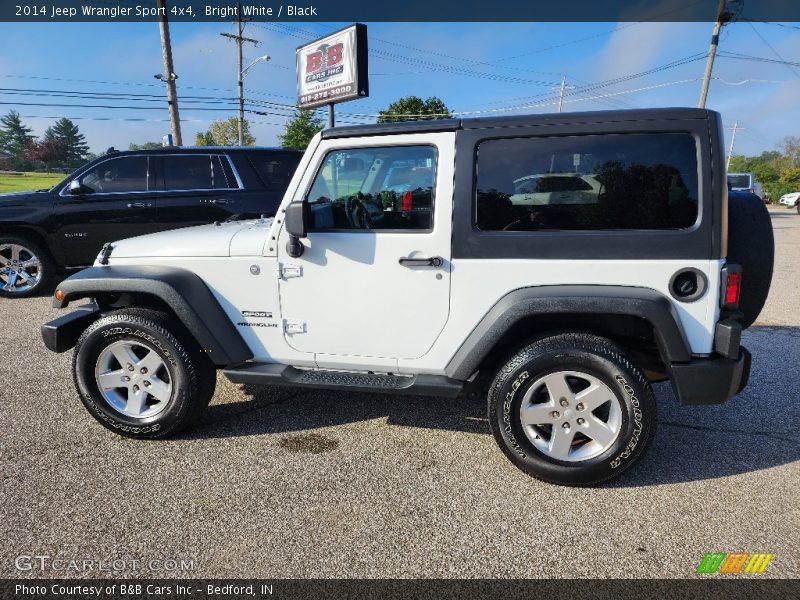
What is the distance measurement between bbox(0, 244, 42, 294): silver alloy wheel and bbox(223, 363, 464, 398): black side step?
18.1ft

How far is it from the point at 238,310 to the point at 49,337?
1235mm

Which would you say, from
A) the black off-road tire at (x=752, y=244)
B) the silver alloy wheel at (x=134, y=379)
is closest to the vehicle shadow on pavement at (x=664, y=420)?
the silver alloy wheel at (x=134, y=379)

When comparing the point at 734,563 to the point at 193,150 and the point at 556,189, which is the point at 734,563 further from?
the point at 193,150

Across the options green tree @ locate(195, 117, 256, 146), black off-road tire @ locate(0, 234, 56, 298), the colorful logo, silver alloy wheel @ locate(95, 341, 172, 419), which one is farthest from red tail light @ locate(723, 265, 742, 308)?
green tree @ locate(195, 117, 256, 146)

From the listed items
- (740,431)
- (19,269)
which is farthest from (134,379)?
(19,269)

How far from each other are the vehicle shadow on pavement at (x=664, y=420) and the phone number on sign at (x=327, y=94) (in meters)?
13.6

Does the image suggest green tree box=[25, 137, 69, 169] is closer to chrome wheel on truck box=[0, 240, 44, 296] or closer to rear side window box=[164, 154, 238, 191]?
chrome wheel on truck box=[0, 240, 44, 296]

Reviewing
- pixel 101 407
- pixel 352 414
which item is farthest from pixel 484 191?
pixel 101 407

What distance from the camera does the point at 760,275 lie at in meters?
2.58

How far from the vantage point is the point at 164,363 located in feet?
9.89

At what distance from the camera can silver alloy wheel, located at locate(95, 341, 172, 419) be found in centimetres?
305

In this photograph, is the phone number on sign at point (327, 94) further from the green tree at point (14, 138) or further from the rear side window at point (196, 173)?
the green tree at point (14, 138)

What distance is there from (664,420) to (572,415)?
1156mm

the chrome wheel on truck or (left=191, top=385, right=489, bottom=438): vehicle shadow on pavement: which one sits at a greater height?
the chrome wheel on truck
